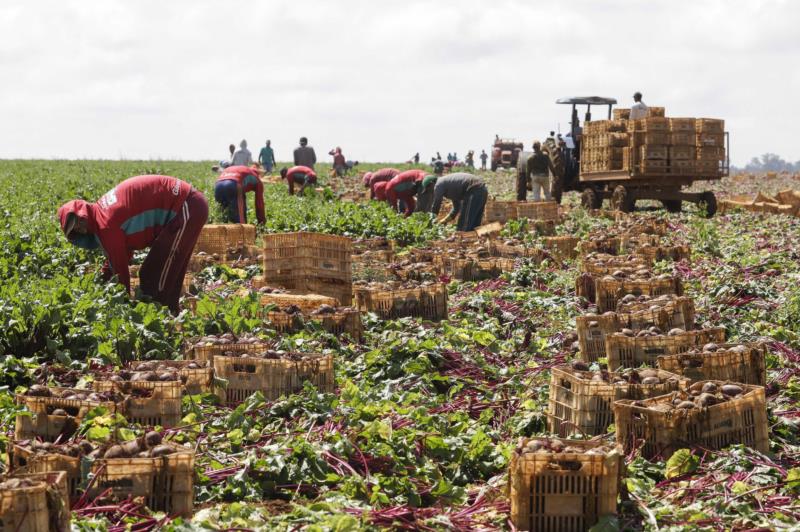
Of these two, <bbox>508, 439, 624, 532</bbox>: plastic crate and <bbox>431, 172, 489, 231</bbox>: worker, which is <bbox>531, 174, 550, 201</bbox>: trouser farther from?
<bbox>508, 439, 624, 532</bbox>: plastic crate

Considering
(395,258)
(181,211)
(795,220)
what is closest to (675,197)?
(795,220)

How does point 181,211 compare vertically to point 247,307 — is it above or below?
above

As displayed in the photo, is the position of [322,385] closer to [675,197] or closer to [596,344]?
[596,344]

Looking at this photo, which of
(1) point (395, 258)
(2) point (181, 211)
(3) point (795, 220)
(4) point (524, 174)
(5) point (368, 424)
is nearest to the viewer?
(5) point (368, 424)

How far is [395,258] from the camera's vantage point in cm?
1543

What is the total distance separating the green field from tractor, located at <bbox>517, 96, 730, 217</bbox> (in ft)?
26.6

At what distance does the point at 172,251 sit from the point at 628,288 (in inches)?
187

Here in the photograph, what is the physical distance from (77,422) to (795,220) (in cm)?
1883

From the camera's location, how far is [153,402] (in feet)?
21.1

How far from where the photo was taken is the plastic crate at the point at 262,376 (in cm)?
740

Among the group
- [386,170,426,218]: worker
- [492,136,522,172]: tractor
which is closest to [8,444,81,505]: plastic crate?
[386,170,426,218]: worker

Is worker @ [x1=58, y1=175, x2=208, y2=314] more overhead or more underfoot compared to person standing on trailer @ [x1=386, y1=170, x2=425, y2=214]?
more underfoot

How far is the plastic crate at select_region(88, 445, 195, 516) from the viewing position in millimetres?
5070

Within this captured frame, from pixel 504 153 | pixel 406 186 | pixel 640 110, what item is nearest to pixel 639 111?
pixel 640 110
